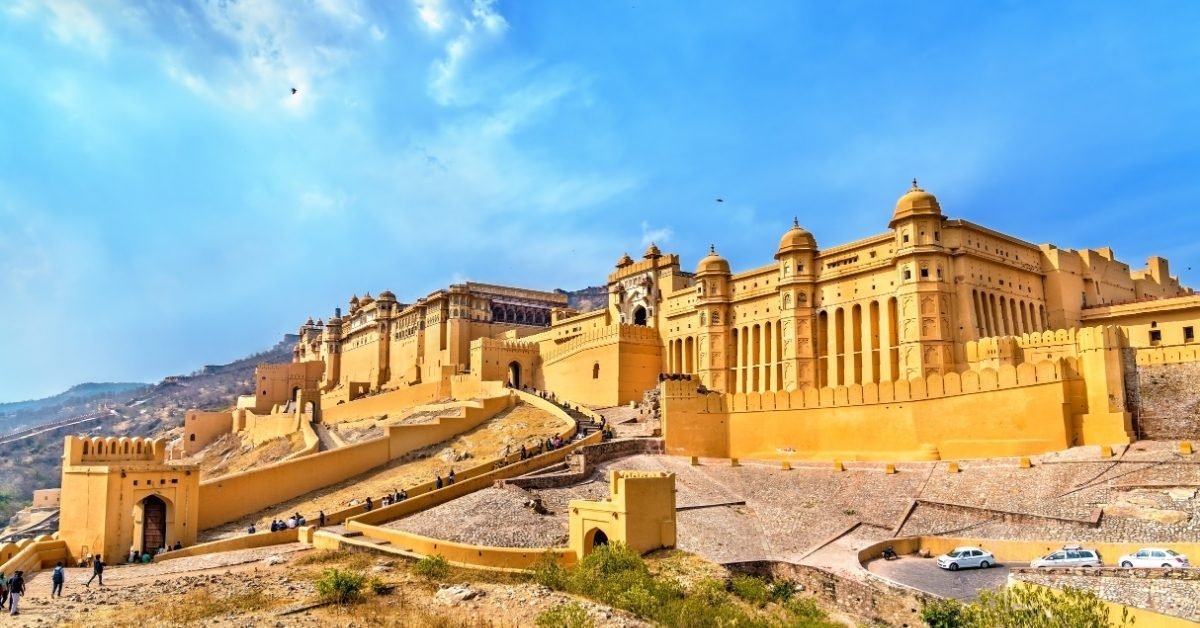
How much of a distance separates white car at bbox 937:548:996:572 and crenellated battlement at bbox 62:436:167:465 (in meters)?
25.4

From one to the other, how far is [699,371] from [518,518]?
69.1ft

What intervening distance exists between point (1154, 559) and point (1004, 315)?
20722 mm

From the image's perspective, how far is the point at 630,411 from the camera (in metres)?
45.3

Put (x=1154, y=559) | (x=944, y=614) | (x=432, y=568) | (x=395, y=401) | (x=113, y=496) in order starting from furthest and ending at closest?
(x=395, y=401) → (x=113, y=496) → (x=432, y=568) → (x=1154, y=559) → (x=944, y=614)

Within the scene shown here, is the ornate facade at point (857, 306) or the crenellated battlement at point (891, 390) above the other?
the ornate facade at point (857, 306)

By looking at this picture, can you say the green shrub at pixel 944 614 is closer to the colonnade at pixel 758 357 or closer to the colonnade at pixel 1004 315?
the colonnade at pixel 1004 315

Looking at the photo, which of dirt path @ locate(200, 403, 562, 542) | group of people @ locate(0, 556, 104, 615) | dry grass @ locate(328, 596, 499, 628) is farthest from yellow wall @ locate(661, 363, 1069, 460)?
group of people @ locate(0, 556, 104, 615)

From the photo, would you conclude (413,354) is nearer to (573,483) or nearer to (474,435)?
(474,435)

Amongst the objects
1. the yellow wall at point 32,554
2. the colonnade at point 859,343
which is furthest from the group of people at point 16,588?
the colonnade at point 859,343

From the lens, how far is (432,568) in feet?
72.1

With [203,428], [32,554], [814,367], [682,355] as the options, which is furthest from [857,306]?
[203,428]

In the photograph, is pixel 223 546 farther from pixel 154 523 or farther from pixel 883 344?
pixel 883 344

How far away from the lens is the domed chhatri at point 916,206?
1431 inches

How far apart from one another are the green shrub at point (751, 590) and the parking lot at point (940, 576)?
277 cm
